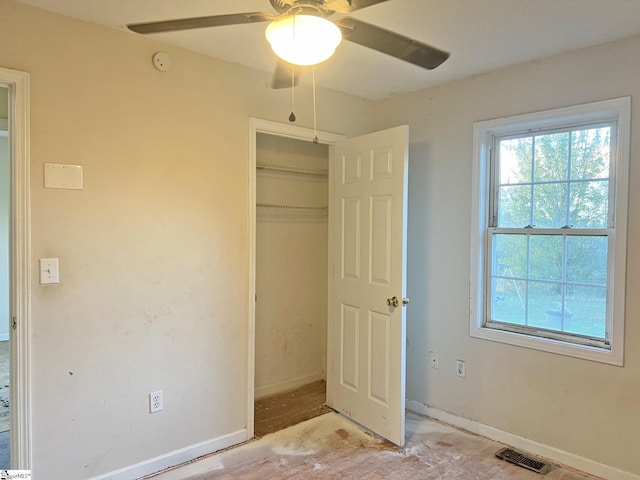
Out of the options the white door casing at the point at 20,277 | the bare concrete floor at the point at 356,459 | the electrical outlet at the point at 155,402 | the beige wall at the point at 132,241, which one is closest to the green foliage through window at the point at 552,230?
the bare concrete floor at the point at 356,459

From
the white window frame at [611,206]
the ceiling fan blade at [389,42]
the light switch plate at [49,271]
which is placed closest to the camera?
the ceiling fan blade at [389,42]

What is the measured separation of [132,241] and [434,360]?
2156 mm

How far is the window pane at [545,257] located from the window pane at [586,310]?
125mm

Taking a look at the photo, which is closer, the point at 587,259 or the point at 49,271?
the point at 49,271

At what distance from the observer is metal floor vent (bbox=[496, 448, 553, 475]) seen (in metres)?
2.32

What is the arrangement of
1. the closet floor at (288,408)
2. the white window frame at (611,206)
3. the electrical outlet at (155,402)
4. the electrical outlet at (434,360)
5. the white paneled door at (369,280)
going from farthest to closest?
the electrical outlet at (434,360)
the closet floor at (288,408)
the white paneled door at (369,280)
the electrical outlet at (155,402)
the white window frame at (611,206)

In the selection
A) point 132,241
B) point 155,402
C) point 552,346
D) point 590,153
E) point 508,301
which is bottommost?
point 155,402

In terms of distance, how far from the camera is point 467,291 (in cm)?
279

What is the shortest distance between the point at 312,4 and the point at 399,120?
2.02 metres

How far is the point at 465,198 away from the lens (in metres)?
2.80

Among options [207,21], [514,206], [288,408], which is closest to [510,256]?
[514,206]

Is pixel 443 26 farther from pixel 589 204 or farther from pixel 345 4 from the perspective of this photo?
pixel 589 204

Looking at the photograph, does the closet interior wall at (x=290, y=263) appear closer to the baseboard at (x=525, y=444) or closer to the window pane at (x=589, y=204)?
the baseboard at (x=525, y=444)

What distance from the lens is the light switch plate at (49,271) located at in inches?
76.5
